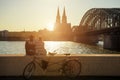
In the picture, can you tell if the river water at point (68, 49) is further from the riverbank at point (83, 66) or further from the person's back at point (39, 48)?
the person's back at point (39, 48)

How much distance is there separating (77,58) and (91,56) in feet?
1.98

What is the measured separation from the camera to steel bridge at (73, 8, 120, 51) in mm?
82875

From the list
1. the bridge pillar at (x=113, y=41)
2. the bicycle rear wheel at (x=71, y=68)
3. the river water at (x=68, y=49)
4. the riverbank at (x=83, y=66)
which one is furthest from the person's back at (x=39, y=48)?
the bridge pillar at (x=113, y=41)

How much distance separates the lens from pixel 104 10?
116812 mm

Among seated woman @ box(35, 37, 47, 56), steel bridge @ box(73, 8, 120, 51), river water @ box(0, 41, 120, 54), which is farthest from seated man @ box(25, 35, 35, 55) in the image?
steel bridge @ box(73, 8, 120, 51)

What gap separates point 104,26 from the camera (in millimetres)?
118188

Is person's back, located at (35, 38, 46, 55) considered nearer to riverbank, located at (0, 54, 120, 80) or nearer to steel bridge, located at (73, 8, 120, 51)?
riverbank, located at (0, 54, 120, 80)

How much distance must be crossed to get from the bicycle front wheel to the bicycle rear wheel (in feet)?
3.96

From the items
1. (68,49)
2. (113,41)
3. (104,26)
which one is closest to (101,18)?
(104,26)

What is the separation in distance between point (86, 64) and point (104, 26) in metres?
107

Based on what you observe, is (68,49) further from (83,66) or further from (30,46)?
(30,46)

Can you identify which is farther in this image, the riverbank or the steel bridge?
the steel bridge

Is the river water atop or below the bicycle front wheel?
below

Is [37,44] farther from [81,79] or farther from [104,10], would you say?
[104,10]
